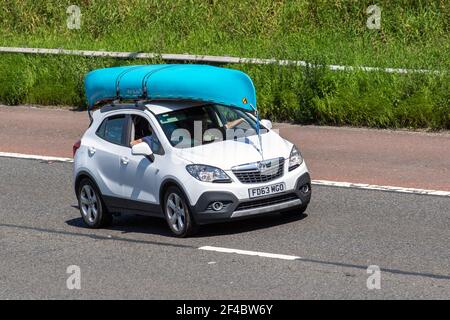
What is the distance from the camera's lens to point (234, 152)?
599 inches

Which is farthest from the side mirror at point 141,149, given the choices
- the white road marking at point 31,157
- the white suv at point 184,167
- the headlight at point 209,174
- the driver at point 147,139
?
the white road marking at point 31,157

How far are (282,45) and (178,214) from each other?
11.0 metres

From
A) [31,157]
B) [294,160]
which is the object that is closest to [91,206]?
[294,160]

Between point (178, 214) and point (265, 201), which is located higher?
point (265, 201)

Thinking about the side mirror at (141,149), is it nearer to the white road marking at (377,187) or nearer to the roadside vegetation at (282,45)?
the white road marking at (377,187)

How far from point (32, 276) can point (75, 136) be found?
32.5ft

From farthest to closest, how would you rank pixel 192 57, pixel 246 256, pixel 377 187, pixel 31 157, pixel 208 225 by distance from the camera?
pixel 192 57
pixel 31 157
pixel 377 187
pixel 208 225
pixel 246 256

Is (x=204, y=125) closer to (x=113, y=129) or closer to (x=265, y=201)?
(x=113, y=129)

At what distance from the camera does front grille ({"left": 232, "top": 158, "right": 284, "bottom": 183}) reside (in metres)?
14.9

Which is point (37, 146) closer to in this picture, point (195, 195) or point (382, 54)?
point (382, 54)

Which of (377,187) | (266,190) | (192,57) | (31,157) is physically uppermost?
(192,57)

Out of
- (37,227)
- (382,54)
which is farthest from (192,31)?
(37,227)

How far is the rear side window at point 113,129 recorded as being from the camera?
53.1ft

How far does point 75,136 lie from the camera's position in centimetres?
2338
